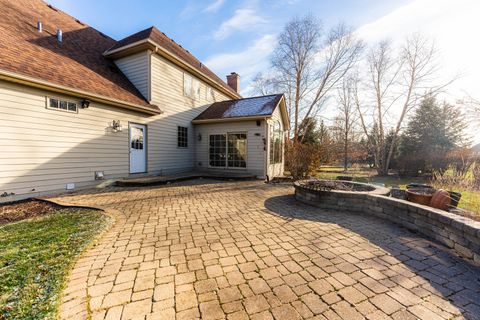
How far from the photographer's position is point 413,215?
368 cm

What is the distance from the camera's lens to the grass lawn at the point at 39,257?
171 cm

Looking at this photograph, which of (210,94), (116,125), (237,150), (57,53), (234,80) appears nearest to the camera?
(57,53)

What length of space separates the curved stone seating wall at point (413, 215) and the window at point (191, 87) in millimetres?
7956

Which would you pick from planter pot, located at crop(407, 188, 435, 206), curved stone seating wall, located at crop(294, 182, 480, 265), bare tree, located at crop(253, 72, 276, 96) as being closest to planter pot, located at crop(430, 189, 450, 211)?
planter pot, located at crop(407, 188, 435, 206)

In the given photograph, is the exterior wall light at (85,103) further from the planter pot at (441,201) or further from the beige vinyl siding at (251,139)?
the planter pot at (441,201)

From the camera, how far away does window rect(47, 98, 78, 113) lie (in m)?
5.73

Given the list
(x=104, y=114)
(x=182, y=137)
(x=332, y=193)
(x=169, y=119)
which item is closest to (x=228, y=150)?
(x=182, y=137)

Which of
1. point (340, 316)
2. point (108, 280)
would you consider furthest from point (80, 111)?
point (340, 316)

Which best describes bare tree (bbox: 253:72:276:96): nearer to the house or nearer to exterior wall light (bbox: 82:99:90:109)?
the house

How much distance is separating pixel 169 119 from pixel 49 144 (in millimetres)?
4720

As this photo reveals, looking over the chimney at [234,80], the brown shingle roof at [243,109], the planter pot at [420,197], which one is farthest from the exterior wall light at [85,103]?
the chimney at [234,80]

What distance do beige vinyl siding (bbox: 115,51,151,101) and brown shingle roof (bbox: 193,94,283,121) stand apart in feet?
9.83

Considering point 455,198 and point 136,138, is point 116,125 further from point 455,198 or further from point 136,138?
point 455,198

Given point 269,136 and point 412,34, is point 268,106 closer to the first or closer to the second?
point 269,136
